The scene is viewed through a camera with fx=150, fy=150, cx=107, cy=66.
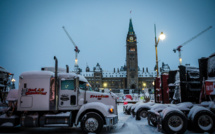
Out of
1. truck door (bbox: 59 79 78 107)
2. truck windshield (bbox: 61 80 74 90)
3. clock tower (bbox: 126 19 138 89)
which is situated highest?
clock tower (bbox: 126 19 138 89)

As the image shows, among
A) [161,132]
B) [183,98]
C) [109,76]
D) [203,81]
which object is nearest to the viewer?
[161,132]

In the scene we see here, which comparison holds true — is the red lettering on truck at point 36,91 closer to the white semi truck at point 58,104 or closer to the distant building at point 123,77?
the white semi truck at point 58,104

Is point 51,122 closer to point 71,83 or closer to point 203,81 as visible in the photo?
point 71,83

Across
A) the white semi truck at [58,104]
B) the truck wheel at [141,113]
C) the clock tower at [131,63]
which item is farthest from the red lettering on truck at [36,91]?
the clock tower at [131,63]

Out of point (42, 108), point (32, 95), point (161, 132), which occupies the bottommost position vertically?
point (161, 132)

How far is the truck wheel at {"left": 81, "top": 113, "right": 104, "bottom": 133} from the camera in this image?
23.7ft

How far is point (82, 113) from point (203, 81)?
639cm

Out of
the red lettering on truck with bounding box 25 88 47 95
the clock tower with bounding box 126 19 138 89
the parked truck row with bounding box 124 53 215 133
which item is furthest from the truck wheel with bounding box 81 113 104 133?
the clock tower with bounding box 126 19 138 89

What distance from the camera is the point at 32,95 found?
7.80 m

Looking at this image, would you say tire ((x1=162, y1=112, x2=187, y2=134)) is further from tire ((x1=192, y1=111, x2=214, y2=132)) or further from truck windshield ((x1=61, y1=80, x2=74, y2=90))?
truck windshield ((x1=61, y1=80, x2=74, y2=90))

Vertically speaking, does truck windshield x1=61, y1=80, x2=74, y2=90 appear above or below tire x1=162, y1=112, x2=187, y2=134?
above

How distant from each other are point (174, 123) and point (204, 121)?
1428 millimetres

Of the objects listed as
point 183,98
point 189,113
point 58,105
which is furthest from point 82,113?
point 183,98

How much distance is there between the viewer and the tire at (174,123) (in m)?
6.75
